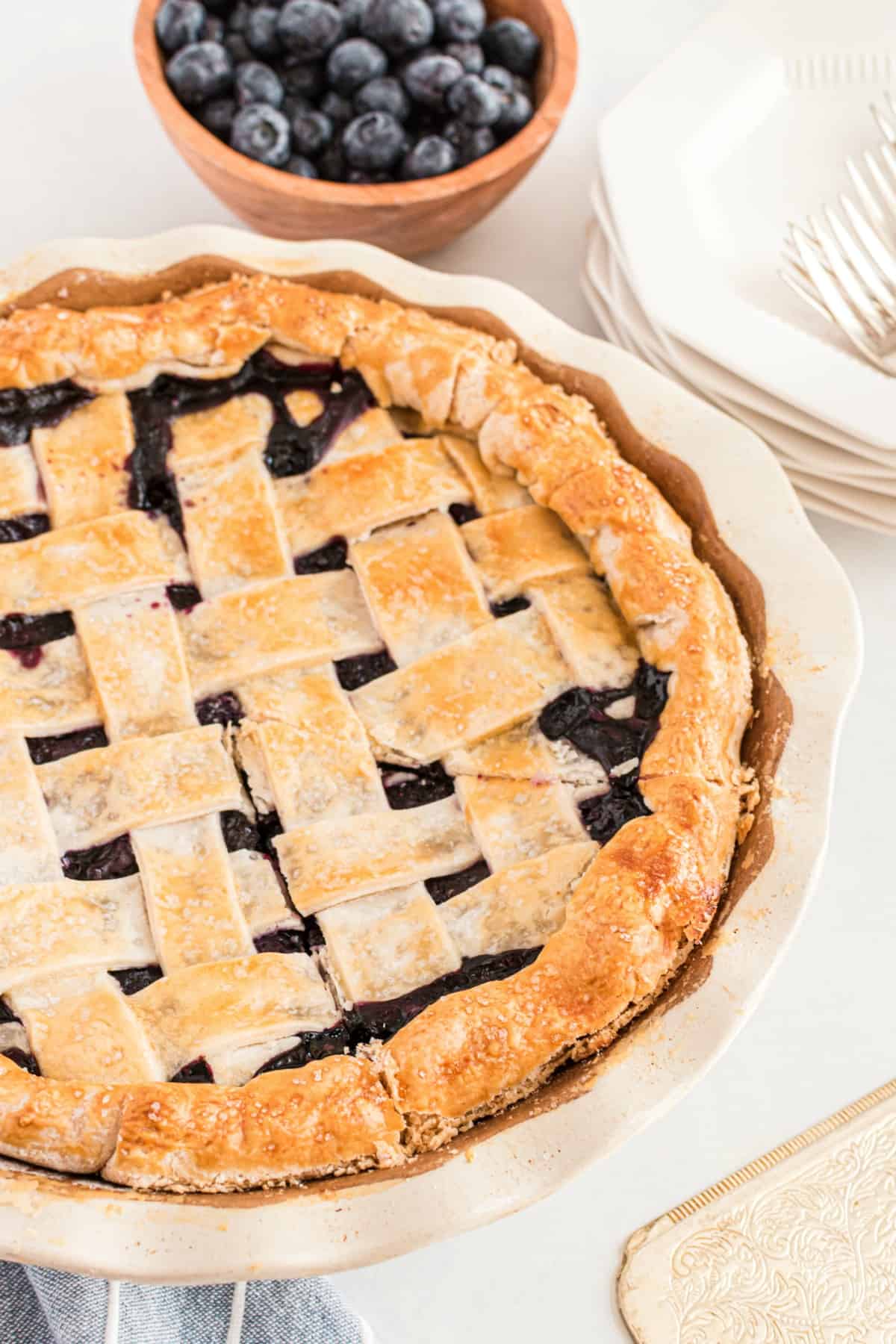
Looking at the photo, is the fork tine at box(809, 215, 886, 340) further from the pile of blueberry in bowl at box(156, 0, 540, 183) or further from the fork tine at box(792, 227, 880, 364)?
the pile of blueberry in bowl at box(156, 0, 540, 183)


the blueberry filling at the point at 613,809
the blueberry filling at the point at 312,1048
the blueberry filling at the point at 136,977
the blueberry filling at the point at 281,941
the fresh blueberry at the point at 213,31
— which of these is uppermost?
the fresh blueberry at the point at 213,31

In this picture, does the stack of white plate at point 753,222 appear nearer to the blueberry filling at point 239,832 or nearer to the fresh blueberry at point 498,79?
the fresh blueberry at point 498,79

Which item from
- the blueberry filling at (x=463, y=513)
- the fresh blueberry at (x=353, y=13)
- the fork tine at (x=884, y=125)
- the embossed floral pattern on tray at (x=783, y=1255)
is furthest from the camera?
the fork tine at (x=884, y=125)

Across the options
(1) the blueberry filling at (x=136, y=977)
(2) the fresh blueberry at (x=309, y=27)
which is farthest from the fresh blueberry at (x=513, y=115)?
(1) the blueberry filling at (x=136, y=977)

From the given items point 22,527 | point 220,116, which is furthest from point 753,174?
point 22,527

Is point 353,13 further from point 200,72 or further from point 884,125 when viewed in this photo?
point 884,125

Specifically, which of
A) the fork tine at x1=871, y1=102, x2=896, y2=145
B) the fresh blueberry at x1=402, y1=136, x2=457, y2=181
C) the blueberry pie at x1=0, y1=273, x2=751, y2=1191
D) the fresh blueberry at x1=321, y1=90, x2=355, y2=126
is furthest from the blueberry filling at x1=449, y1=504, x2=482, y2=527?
the fork tine at x1=871, y1=102, x2=896, y2=145
